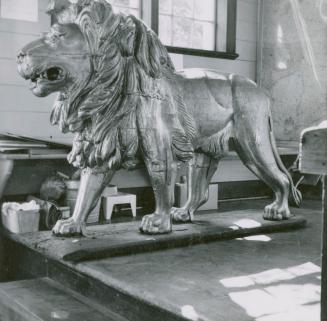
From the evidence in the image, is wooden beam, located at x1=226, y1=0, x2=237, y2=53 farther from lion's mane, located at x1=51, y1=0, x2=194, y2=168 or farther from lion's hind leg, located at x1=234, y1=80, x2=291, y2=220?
lion's mane, located at x1=51, y1=0, x2=194, y2=168

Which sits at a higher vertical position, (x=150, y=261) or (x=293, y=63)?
(x=293, y=63)

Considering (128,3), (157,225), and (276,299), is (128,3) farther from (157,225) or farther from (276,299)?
(276,299)

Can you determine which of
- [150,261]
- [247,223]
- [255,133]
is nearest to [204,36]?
[255,133]

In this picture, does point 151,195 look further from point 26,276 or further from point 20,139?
point 26,276

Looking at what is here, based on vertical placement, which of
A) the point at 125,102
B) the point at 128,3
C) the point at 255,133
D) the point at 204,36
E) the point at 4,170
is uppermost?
the point at 128,3

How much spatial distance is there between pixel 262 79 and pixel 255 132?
7.73 ft

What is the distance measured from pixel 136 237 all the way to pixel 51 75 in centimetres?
64

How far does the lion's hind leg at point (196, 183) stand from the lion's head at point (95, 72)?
47cm

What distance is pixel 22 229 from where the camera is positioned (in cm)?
243

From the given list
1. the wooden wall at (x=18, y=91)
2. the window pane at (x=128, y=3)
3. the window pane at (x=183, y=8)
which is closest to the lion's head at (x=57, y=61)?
the wooden wall at (x=18, y=91)

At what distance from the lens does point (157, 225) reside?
1762 mm

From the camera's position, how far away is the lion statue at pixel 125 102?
1.58 m

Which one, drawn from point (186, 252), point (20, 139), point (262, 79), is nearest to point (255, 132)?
point (186, 252)

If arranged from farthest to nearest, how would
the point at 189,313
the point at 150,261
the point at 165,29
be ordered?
the point at 165,29 → the point at 150,261 → the point at 189,313
